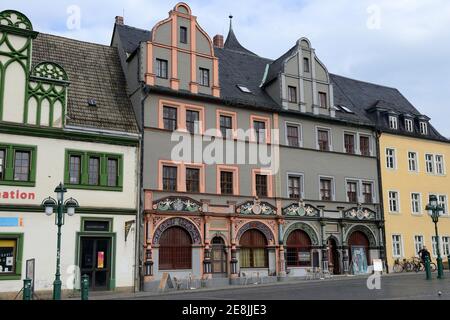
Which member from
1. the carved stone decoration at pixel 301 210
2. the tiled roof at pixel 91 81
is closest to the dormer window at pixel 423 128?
the carved stone decoration at pixel 301 210

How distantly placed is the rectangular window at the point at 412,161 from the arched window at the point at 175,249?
2003 centimetres

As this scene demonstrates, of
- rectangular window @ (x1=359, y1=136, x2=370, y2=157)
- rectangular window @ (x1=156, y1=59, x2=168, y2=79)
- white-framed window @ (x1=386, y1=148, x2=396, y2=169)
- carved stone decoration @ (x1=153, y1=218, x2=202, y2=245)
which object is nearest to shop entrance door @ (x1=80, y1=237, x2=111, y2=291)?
carved stone decoration @ (x1=153, y1=218, x2=202, y2=245)

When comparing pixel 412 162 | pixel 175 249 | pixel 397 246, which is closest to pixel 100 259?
pixel 175 249

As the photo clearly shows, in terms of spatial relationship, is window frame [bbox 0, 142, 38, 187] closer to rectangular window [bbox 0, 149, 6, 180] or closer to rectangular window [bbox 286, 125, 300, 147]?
rectangular window [bbox 0, 149, 6, 180]

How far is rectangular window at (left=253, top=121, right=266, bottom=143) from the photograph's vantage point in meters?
32.8

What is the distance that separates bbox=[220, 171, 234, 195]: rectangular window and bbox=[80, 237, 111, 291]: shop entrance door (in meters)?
7.60

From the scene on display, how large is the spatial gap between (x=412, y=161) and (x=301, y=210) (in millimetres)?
12496

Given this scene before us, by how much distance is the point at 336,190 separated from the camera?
116 feet

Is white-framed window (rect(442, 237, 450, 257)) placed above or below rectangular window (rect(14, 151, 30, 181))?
below

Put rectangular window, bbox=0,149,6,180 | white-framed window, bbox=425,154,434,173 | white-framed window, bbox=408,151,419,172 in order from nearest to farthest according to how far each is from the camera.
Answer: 1. rectangular window, bbox=0,149,6,180
2. white-framed window, bbox=408,151,419,172
3. white-framed window, bbox=425,154,434,173

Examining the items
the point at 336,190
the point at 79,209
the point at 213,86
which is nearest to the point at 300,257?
the point at 336,190

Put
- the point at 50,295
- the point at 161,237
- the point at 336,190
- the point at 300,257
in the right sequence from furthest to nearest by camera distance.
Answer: the point at 336,190 < the point at 300,257 < the point at 161,237 < the point at 50,295

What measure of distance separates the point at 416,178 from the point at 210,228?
1894cm
